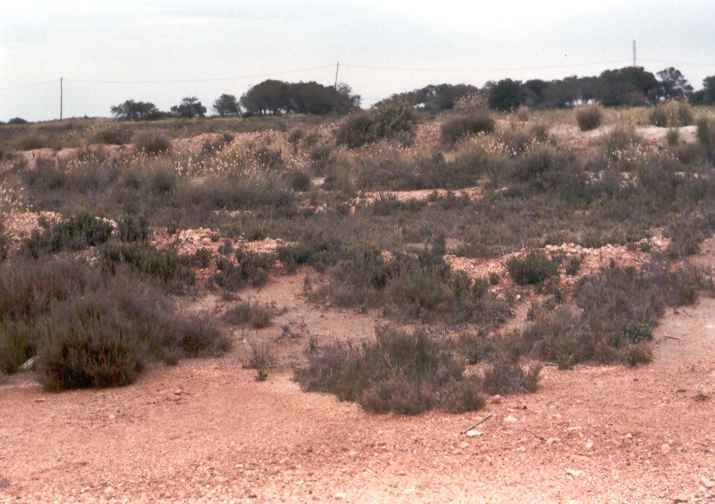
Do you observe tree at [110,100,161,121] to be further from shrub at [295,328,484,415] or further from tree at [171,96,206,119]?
shrub at [295,328,484,415]

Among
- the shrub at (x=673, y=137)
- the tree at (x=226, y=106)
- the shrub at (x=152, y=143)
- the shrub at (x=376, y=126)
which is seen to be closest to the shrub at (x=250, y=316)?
the shrub at (x=673, y=137)

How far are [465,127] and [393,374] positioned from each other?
22.6 meters

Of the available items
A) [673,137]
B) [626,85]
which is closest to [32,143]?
[673,137]

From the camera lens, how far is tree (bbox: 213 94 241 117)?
7231 cm

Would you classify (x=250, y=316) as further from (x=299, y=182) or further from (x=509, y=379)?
(x=299, y=182)

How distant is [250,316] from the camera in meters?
9.77

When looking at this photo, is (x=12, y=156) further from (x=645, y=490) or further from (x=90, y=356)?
(x=645, y=490)

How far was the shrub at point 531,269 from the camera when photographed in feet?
35.8

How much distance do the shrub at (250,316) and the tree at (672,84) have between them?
1976 inches

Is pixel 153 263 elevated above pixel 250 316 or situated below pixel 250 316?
above

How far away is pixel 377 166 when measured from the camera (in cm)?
2281

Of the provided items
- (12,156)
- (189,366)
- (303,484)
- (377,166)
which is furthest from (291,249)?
(12,156)

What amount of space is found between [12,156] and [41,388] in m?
24.7

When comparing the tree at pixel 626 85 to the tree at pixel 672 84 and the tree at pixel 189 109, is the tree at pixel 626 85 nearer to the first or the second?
the tree at pixel 672 84
